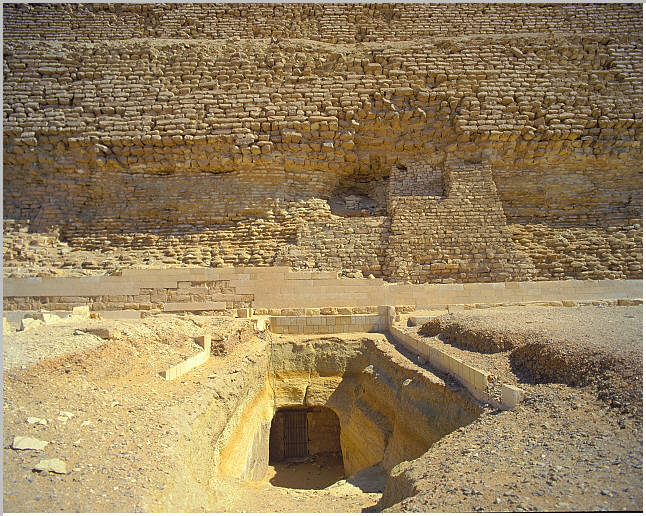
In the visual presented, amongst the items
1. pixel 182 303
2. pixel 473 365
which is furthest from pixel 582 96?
pixel 182 303

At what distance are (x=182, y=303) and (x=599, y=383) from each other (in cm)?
758

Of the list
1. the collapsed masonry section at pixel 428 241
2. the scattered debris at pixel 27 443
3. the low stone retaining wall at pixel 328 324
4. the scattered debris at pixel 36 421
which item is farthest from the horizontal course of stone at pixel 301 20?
the scattered debris at pixel 27 443

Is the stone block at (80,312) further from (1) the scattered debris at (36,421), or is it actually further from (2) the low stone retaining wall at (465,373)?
(2) the low stone retaining wall at (465,373)

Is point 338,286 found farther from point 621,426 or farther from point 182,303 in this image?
point 621,426

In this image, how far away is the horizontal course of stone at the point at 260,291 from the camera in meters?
9.20

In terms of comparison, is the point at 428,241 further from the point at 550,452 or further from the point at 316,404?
the point at 550,452

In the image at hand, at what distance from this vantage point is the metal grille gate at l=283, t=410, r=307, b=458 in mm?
10250

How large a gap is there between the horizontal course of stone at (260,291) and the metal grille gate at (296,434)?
287 centimetres

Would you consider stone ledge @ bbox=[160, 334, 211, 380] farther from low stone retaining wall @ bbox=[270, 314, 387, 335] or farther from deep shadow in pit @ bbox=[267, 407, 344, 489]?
deep shadow in pit @ bbox=[267, 407, 344, 489]

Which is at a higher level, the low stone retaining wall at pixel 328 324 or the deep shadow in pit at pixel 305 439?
the low stone retaining wall at pixel 328 324

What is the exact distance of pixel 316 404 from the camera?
25.0ft

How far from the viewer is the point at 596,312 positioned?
21.3 ft

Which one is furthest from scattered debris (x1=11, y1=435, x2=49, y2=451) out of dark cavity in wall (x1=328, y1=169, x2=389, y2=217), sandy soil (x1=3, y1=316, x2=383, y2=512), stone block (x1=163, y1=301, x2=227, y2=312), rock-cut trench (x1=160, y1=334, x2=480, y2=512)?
dark cavity in wall (x1=328, y1=169, x2=389, y2=217)

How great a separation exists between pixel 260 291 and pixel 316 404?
2.73m
